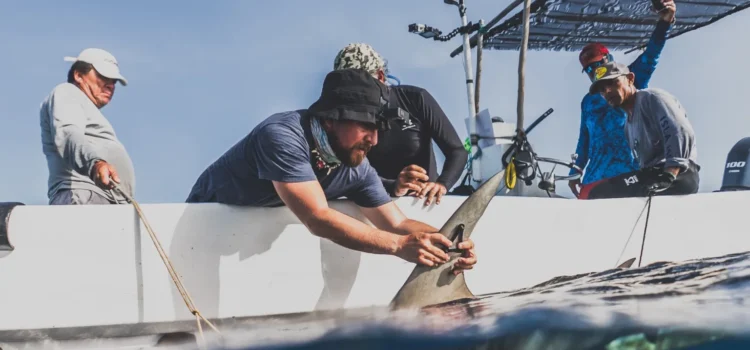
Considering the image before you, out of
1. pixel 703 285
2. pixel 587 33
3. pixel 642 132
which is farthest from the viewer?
pixel 587 33

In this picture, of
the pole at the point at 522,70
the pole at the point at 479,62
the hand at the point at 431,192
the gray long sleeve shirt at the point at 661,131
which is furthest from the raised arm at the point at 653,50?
Result: the pole at the point at 479,62

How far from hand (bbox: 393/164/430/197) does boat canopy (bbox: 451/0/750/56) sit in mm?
3893

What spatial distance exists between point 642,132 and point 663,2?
3.70 feet

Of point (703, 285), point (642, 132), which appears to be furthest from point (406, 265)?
point (642, 132)

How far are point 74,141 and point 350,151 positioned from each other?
143cm

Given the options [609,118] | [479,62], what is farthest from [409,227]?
[479,62]

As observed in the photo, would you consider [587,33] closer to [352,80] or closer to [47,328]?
[352,80]

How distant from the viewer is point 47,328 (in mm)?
2707

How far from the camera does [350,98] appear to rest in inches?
106

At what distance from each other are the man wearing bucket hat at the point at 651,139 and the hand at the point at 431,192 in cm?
127

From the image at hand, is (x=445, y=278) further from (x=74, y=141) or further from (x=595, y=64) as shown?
(x=595, y=64)

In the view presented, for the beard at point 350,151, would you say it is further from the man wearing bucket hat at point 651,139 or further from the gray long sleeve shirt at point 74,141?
the man wearing bucket hat at point 651,139

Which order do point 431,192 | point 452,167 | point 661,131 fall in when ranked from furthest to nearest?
1. point 661,131
2. point 452,167
3. point 431,192

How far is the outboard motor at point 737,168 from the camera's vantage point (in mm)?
5646
